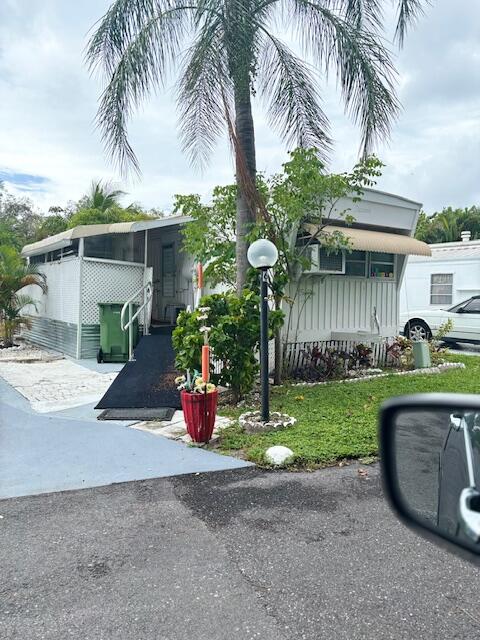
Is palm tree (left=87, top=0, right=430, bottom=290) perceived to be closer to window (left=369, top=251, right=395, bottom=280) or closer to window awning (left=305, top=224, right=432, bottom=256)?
window awning (left=305, top=224, right=432, bottom=256)

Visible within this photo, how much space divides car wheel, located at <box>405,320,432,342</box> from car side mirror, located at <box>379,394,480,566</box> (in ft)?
41.2

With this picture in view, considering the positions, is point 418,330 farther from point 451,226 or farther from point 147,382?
point 451,226

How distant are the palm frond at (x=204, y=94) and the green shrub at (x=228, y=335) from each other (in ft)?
8.58

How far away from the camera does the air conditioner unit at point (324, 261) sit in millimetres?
8242

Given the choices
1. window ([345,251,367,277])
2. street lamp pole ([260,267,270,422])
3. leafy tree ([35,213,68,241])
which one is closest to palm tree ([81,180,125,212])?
leafy tree ([35,213,68,241])

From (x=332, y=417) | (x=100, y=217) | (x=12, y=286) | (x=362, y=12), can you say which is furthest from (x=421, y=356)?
(x=100, y=217)

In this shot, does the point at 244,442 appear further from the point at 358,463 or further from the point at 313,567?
the point at 313,567

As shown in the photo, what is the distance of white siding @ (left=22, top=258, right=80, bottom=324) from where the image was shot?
10691mm

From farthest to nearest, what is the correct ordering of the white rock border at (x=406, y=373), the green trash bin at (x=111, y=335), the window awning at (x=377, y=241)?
1. the green trash bin at (x=111, y=335)
2. the window awning at (x=377, y=241)
3. the white rock border at (x=406, y=373)

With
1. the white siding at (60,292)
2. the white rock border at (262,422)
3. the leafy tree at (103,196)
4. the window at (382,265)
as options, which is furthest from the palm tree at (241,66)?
the leafy tree at (103,196)

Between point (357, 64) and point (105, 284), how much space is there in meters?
6.43

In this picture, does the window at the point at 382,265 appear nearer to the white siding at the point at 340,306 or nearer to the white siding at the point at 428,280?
the white siding at the point at 340,306

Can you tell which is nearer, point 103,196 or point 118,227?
point 118,227

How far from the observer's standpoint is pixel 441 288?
14.3 meters
